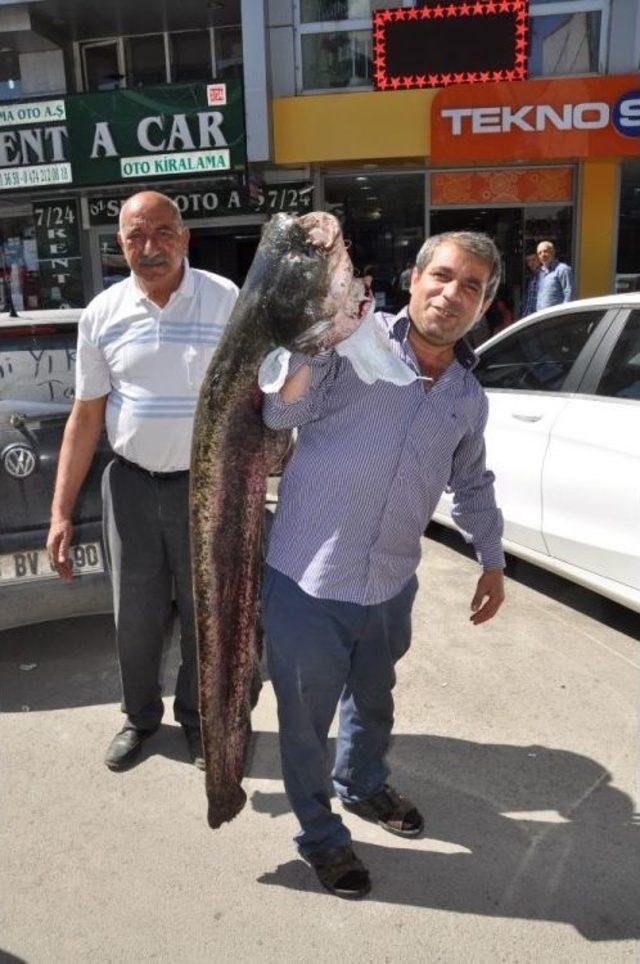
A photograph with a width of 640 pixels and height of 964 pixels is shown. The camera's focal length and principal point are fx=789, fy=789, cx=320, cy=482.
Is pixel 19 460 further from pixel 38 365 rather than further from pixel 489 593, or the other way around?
pixel 489 593

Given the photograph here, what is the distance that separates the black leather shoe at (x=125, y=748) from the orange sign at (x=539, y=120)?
8.71 meters

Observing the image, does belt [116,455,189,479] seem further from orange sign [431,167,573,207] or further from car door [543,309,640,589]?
orange sign [431,167,573,207]

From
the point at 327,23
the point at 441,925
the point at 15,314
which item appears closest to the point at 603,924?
the point at 441,925

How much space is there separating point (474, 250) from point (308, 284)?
0.63 metres

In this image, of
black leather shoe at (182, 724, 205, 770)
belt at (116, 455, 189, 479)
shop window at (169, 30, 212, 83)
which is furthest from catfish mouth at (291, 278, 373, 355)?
shop window at (169, 30, 212, 83)

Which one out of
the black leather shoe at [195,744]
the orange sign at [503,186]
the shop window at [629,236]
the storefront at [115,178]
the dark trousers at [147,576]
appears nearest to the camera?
the dark trousers at [147,576]

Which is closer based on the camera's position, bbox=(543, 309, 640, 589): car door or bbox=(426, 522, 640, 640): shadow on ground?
bbox=(543, 309, 640, 589): car door

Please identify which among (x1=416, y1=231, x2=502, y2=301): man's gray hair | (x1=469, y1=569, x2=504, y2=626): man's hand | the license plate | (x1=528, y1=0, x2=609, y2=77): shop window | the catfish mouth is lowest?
the license plate

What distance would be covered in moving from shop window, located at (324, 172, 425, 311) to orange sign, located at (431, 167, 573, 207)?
328 mm

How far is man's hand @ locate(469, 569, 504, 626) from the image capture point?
2.50 m

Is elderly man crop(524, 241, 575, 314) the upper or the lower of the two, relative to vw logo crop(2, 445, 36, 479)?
upper

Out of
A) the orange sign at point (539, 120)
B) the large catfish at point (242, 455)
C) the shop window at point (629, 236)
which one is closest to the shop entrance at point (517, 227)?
the shop window at point (629, 236)

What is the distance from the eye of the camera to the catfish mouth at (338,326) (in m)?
1.64

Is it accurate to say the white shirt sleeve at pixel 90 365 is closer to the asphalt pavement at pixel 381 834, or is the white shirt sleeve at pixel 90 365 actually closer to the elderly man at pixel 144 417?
the elderly man at pixel 144 417
